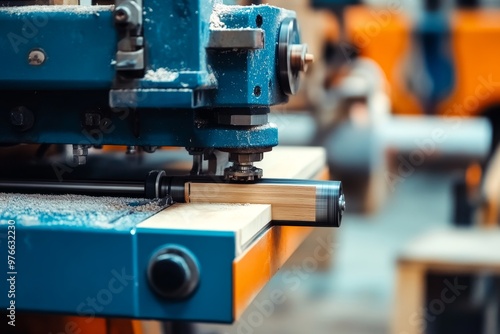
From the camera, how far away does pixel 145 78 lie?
0.88m

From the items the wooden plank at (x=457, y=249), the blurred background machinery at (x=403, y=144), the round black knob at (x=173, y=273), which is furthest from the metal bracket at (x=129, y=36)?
the wooden plank at (x=457, y=249)

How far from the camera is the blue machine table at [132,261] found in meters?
0.78

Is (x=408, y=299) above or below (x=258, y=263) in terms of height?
below

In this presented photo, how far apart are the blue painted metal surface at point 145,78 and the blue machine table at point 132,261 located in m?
0.13

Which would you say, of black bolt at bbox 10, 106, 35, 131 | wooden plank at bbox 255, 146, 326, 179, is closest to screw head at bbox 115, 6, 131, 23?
black bolt at bbox 10, 106, 35, 131

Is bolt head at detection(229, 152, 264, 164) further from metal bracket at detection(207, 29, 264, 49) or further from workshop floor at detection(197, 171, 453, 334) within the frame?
workshop floor at detection(197, 171, 453, 334)

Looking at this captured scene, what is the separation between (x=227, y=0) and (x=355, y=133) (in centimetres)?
112

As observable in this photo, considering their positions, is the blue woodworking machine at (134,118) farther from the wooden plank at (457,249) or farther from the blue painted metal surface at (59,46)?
the wooden plank at (457,249)

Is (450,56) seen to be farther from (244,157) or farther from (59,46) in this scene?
(59,46)

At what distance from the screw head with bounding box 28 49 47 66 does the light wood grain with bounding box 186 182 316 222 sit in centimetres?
23

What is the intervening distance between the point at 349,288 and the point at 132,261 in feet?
10.5

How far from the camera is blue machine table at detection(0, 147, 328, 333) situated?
781 millimetres

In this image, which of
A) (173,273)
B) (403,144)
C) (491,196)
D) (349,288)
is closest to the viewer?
(173,273)

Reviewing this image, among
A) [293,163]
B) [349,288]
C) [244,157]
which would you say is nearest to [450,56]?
[349,288]
